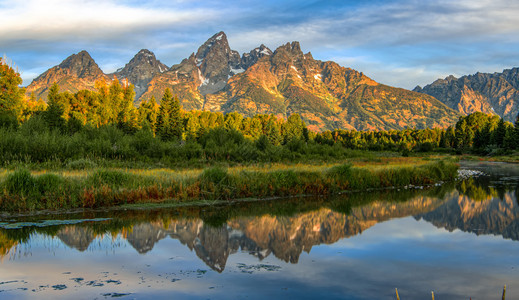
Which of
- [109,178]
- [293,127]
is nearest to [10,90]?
[109,178]

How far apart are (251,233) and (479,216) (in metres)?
9.63

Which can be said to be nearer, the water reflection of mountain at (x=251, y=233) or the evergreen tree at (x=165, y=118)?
the water reflection of mountain at (x=251, y=233)

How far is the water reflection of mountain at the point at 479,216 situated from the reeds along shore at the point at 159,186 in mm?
5583

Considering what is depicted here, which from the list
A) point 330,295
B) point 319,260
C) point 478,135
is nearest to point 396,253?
point 319,260

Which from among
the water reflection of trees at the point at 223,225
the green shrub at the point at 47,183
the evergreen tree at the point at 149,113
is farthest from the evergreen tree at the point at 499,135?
the green shrub at the point at 47,183

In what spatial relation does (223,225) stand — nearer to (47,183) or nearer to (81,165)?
(47,183)

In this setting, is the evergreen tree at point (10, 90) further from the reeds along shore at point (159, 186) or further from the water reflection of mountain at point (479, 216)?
the water reflection of mountain at point (479, 216)

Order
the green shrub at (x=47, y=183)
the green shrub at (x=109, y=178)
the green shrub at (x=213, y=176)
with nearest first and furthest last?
the green shrub at (x=47, y=183) → the green shrub at (x=109, y=178) → the green shrub at (x=213, y=176)

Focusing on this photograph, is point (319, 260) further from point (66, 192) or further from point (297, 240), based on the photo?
point (66, 192)

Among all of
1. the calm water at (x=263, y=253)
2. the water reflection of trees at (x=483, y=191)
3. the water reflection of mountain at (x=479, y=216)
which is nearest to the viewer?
the calm water at (x=263, y=253)

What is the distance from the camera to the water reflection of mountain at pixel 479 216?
45.5 ft

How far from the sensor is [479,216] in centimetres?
1630

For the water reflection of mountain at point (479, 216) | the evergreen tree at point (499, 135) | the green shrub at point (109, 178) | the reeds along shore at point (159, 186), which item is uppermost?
the evergreen tree at point (499, 135)

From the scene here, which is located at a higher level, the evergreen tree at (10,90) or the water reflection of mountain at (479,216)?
the evergreen tree at (10,90)
